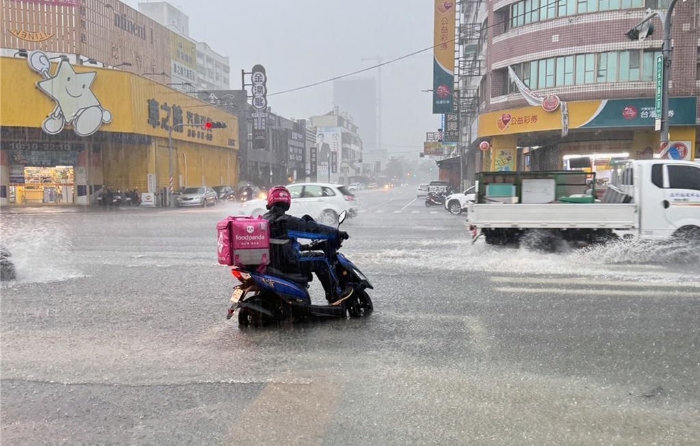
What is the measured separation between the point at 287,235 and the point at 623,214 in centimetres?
764

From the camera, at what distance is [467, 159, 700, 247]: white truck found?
420 inches

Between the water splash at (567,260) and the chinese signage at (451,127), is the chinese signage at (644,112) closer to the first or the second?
the water splash at (567,260)

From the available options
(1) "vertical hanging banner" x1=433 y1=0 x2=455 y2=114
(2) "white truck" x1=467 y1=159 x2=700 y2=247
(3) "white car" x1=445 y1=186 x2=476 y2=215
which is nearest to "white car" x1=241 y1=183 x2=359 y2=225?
(2) "white truck" x1=467 y1=159 x2=700 y2=247

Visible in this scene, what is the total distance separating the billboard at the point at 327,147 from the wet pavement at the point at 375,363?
281ft

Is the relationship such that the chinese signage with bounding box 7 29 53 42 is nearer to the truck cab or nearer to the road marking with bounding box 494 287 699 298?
the truck cab

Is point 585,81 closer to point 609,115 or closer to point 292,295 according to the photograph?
point 609,115

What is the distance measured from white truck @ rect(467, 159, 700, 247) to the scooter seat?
242 inches

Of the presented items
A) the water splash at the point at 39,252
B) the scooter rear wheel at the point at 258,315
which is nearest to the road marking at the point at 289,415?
the scooter rear wheel at the point at 258,315

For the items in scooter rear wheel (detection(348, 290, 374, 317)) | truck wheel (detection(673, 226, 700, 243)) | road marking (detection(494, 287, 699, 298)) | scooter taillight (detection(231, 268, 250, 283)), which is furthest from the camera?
truck wheel (detection(673, 226, 700, 243))

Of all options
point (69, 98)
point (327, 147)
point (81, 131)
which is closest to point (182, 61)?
point (69, 98)

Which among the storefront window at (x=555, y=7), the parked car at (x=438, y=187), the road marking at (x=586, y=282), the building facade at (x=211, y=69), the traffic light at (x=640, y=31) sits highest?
the building facade at (x=211, y=69)

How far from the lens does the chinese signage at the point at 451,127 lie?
1843 inches

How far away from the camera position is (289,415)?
379 cm

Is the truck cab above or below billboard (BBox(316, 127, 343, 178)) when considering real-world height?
below
